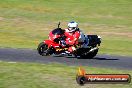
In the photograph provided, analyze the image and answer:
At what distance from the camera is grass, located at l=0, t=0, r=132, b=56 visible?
38.2 meters

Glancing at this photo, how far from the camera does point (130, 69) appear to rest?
19.4 m

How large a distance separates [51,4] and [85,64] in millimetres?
40705

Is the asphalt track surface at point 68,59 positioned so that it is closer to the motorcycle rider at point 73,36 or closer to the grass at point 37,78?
the motorcycle rider at point 73,36

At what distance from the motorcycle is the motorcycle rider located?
17 cm

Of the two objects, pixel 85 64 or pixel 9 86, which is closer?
pixel 9 86

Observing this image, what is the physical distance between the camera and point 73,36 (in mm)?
22188

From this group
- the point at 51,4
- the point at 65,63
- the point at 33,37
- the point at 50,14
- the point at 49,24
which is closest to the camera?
the point at 65,63

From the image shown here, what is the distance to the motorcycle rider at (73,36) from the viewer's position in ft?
72.5

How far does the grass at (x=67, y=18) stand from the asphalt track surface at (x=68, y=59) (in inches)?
337

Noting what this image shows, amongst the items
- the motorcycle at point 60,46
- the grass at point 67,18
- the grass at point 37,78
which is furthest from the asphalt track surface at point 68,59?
the grass at point 67,18

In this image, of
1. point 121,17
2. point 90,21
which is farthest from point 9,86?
point 121,17

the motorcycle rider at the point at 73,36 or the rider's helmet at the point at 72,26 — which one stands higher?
the rider's helmet at the point at 72,26

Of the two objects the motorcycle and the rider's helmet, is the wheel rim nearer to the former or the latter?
the motorcycle

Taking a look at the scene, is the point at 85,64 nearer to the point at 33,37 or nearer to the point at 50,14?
the point at 33,37
